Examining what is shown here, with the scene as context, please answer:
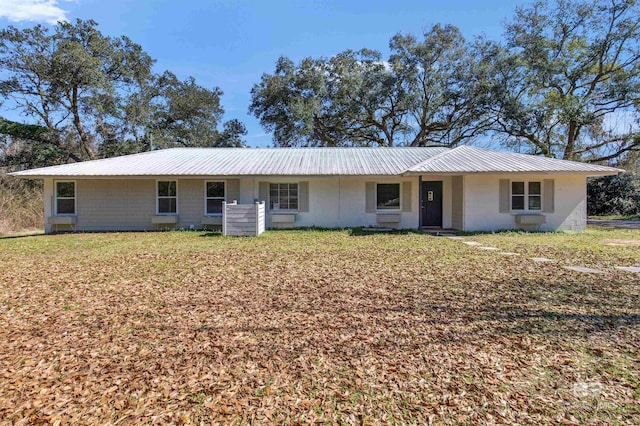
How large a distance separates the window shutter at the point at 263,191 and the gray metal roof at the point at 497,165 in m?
5.64

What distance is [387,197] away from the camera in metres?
14.3

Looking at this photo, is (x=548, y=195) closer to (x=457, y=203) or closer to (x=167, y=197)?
(x=457, y=203)

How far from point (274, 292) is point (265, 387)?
2.57 metres

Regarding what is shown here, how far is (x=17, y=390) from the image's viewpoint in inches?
108

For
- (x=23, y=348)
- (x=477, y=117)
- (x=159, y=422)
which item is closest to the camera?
(x=159, y=422)

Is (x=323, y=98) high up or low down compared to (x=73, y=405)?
up

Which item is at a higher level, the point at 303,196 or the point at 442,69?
the point at 442,69

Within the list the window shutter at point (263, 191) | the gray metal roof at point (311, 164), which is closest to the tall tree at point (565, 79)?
the gray metal roof at point (311, 164)

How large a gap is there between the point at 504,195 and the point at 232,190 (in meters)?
10.5

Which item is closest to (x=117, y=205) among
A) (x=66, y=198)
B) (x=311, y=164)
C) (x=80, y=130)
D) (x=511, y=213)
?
(x=66, y=198)

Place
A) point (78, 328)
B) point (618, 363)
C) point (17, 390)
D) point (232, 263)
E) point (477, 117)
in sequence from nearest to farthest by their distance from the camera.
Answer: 1. point (17, 390)
2. point (618, 363)
3. point (78, 328)
4. point (232, 263)
5. point (477, 117)

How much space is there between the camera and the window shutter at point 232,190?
1430 cm

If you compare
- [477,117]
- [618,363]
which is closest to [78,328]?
[618,363]

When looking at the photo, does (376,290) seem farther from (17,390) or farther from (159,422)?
(17,390)
